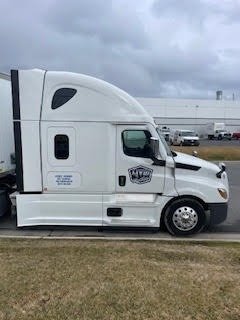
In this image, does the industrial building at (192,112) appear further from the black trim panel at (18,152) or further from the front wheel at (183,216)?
the black trim panel at (18,152)

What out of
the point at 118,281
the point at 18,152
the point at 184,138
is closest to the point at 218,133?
the point at 184,138

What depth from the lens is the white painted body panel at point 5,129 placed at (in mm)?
8500

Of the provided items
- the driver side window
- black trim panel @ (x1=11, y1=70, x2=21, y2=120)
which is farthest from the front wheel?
black trim panel @ (x1=11, y1=70, x2=21, y2=120)

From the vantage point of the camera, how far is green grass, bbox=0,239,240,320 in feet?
13.6

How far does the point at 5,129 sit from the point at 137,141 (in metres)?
2.99

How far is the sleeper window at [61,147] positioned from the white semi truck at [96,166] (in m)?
0.02

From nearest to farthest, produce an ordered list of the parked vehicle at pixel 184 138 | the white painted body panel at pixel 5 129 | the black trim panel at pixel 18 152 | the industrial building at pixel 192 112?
the black trim panel at pixel 18 152 → the white painted body panel at pixel 5 129 → the parked vehicle at pixel 184 138 → the industrial building at pixel 192 112

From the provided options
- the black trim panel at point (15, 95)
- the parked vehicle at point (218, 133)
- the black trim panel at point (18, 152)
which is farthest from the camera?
the parked vehicle at point (218, 133)

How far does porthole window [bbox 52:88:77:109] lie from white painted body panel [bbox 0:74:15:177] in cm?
158

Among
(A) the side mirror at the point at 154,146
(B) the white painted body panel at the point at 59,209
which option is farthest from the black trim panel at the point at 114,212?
(A) the side mirror at the point at 154,146

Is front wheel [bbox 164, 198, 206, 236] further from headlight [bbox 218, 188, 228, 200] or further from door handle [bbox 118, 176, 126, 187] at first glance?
door handle [bbox 118, 176, 126, 187]

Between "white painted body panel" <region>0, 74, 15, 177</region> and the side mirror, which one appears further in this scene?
"white painted body panel" <region>0, 74, 15, 177</region>

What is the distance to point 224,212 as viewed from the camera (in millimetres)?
7809

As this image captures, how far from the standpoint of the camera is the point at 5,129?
873cm
